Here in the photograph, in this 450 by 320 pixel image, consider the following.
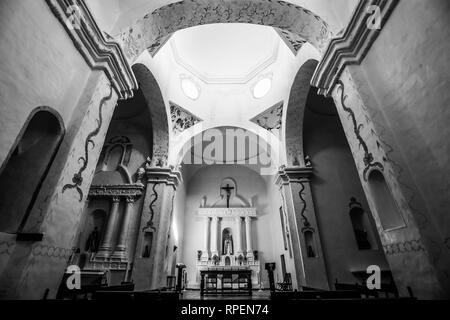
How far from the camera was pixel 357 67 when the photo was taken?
3119mm

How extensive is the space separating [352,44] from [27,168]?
4243 mm

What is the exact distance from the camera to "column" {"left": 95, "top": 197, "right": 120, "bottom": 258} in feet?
20.3

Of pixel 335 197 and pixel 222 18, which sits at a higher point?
pixel 222 18

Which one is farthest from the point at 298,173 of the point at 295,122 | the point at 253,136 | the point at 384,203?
the point at 384,203

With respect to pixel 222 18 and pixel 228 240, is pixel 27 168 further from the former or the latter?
pixel 228 240

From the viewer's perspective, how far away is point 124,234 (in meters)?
6.45

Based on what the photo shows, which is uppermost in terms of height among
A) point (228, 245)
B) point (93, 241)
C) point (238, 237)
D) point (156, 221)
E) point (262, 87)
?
point (262, 87)

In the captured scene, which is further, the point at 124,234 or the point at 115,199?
the point at 115,199

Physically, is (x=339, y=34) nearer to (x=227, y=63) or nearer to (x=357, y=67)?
(x=357, y=67)

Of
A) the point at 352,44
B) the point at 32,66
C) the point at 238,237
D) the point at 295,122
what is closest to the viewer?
the point at 32,66

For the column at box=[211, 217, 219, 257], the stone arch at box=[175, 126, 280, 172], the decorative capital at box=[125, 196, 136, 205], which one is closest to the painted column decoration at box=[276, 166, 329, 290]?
the stone arch at box=[175, 126, 280, 172]

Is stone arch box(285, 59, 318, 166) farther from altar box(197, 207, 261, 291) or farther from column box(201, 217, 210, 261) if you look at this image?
column box(201, 217, 210, 261)

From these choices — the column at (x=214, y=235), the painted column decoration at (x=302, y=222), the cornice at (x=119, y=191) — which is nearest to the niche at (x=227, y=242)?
the column at (x=214, y=235)
